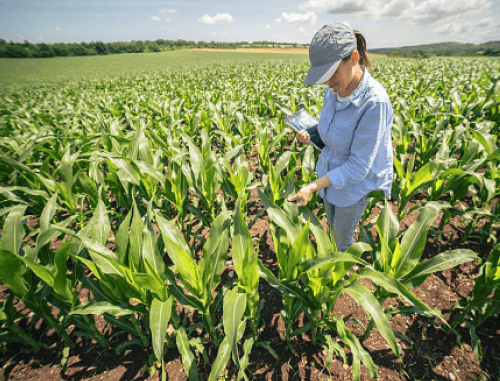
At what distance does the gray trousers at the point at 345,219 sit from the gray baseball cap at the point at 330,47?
1.17 metres

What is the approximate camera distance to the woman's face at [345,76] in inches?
52.7

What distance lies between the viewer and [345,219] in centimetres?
203

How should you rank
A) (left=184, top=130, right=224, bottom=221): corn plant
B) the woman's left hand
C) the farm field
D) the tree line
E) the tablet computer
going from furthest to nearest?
the tree line < (left=184, top=130, right=224, bottom=221): corn plant < the tablet computer < the woman's left hand < the farm field

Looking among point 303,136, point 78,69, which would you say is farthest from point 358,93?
point 78,69

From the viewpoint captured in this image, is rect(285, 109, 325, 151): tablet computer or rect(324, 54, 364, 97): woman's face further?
rect(285, 109, 325, 151): tablet computer

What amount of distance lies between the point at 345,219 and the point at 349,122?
913 millimetres

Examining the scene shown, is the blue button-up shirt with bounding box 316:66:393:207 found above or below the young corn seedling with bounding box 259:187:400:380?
above

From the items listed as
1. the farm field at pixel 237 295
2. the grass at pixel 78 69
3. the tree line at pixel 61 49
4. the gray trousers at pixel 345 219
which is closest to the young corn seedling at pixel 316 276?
the farm field at pixel 237 295

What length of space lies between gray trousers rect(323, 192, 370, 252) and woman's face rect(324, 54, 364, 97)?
1010 millimetres

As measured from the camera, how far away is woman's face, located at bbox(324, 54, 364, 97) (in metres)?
1.34

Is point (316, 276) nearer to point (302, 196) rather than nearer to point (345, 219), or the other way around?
point (302, 196)

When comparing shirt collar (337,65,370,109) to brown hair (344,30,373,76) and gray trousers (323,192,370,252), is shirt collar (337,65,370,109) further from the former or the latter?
gray trousers (323,192,370,252)

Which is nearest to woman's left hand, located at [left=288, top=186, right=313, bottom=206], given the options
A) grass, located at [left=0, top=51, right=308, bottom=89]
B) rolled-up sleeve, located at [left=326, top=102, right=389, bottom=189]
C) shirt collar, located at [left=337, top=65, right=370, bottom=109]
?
rolled-up sleeve, located at [left=326, top=102, right=389, bottom=189]

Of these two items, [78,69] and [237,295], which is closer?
[237,295]
